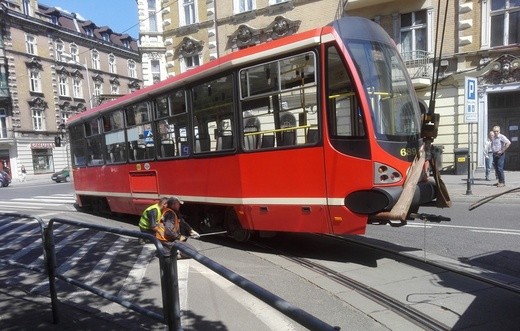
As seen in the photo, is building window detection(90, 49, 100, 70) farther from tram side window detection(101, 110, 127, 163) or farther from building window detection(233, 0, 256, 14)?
tram side window detection(101, 110, 127, 163)

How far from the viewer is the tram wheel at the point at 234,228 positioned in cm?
721

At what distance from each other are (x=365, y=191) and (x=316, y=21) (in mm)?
17304

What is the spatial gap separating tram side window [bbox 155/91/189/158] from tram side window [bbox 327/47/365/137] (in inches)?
115

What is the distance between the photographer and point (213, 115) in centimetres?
697

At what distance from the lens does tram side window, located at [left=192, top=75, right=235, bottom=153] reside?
6.64m

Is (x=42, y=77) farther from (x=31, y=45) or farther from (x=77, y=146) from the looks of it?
(x=77, y=146)

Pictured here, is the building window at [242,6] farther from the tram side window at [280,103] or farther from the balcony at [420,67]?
the tram side window at [280,103]

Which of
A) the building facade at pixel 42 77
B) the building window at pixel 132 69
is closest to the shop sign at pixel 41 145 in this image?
the building facade at pixel 42 77

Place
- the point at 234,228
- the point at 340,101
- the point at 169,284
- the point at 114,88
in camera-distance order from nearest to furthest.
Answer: the point at 169,284, the point at 340,101, the point at 234,228, the point at 114,88

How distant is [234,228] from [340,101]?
299cm

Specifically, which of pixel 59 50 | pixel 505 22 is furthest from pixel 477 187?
pixel 59 50

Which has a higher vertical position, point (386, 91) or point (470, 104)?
point (470, 104)

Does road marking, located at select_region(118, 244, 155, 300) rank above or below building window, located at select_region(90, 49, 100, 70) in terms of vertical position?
below

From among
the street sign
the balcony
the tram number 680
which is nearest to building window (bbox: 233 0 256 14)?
the balcony
